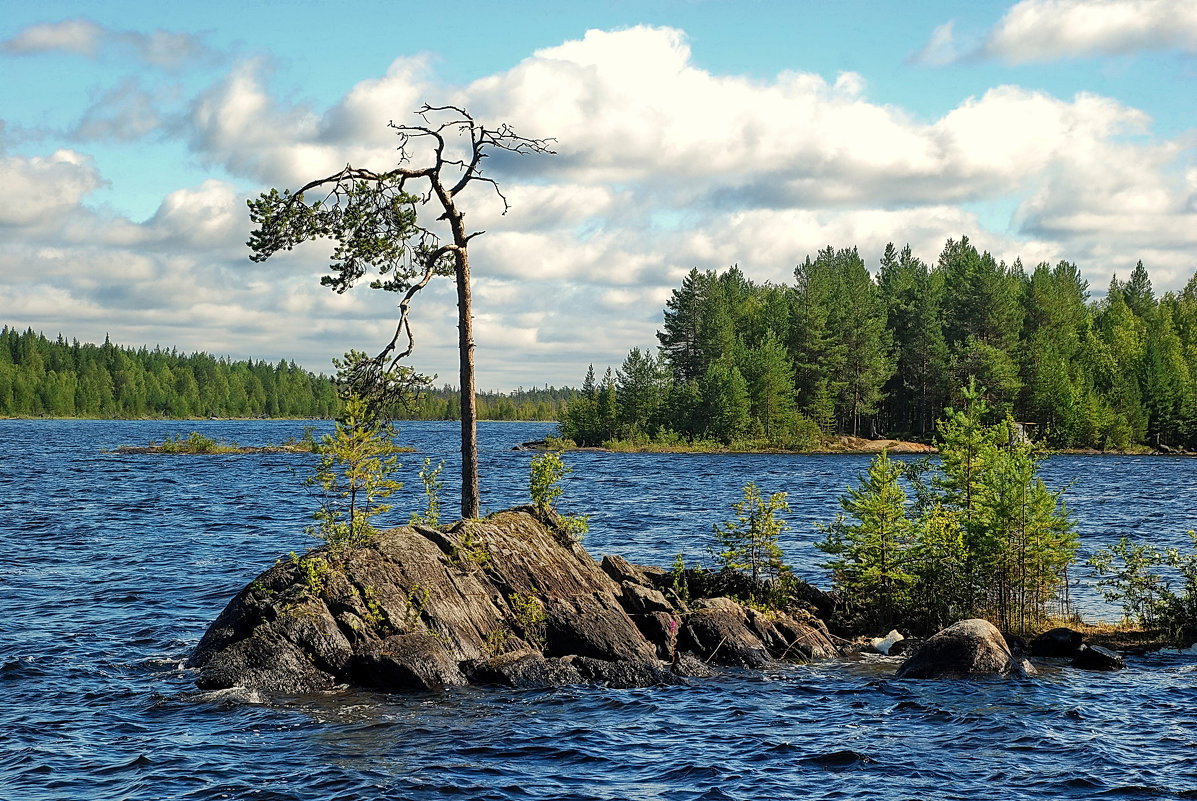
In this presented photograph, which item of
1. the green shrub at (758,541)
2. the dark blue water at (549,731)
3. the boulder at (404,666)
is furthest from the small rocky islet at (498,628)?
the green shrub at (758,541)

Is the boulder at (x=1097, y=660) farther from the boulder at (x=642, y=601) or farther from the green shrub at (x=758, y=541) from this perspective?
the boulder at (x=642, y=601)

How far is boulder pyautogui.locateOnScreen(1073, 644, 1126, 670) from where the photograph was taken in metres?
23.0

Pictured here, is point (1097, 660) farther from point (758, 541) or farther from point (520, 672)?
point (520, 672)

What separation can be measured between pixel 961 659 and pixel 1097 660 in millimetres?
3603

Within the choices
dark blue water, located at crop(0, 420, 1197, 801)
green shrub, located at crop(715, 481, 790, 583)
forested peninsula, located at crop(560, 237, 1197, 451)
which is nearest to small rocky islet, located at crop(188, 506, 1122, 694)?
dark blue water, located at crop(0, 420, 1197, 801)

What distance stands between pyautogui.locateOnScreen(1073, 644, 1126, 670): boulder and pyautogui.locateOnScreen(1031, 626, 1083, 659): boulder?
19.8 inches

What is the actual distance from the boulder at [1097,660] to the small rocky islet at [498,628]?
0.11ft

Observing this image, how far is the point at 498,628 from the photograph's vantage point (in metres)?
22.3

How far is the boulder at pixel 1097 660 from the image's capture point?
2303cm

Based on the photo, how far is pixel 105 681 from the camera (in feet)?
68.3

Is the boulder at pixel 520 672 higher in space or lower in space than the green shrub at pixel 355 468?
lower

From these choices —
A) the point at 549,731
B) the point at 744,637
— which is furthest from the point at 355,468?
the point at 744,637

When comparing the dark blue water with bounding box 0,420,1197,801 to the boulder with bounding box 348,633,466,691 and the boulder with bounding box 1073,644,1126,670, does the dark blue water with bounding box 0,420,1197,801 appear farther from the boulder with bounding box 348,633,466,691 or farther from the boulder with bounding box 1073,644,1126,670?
the boulder with bounding box 348,633,466,691

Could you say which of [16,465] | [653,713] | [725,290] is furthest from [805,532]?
[725,290]
